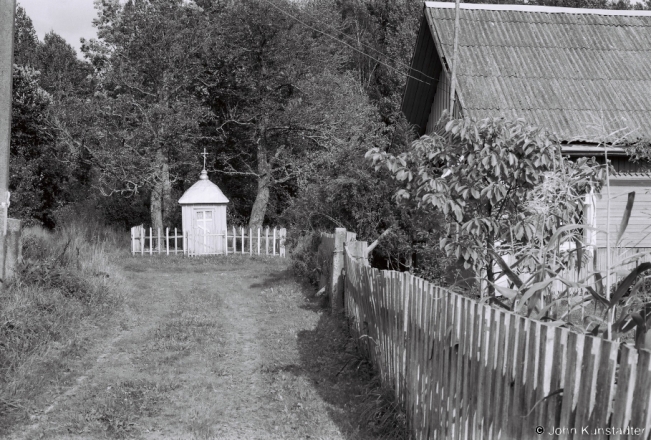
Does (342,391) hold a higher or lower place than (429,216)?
lower

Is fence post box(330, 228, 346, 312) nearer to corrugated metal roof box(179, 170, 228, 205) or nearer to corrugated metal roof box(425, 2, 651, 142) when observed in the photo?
corrugated metal roof box(425, 2, 651, 142)

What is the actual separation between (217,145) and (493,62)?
2039cm

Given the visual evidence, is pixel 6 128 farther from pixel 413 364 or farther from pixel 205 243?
pixel 205 243

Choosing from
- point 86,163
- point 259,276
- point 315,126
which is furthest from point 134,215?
point 259,276

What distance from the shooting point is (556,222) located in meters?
7.02

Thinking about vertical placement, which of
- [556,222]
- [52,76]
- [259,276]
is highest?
[52,76]

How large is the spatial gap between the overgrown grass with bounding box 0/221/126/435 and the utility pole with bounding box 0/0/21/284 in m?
0.35

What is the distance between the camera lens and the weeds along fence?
2689mm

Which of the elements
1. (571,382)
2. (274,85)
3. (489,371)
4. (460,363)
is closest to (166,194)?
(274,85)

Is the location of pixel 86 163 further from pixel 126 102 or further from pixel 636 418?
pixel 636 418

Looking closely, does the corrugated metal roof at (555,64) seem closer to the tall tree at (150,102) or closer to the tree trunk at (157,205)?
the tall tree at (150,102)

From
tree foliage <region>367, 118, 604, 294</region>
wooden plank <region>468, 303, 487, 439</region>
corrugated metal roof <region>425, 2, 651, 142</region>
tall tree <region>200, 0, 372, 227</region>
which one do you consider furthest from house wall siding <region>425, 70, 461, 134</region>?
tall tree <region>200, 0, 372, 227</region>

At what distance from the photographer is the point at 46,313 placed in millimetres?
9289

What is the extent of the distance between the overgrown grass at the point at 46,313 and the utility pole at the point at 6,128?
0.35 meters
